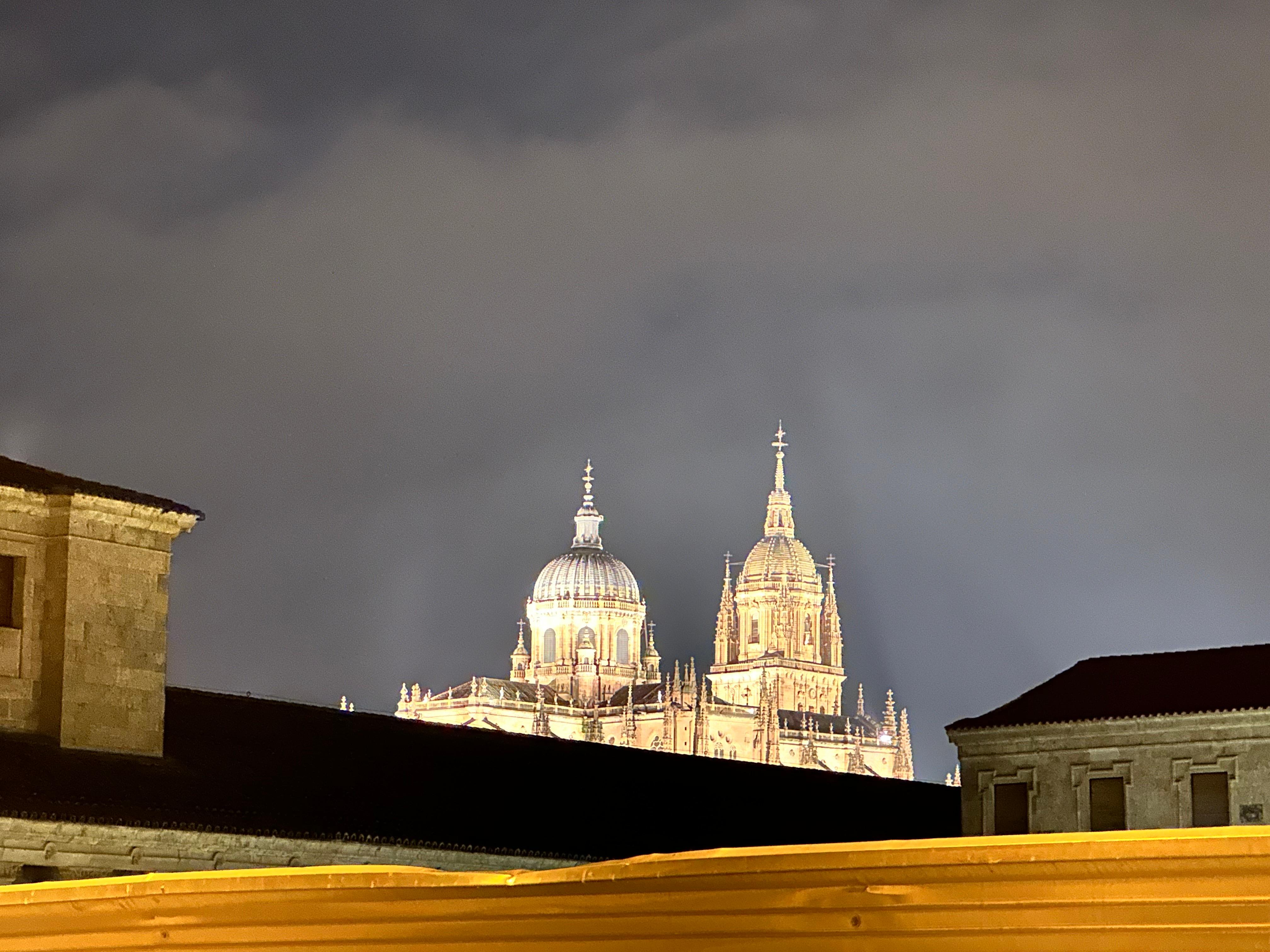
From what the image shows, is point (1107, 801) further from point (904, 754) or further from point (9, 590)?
point (904, 754)

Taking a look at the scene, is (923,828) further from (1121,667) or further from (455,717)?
(455,717)

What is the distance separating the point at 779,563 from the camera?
166125 mm

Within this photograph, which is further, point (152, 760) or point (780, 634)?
point (780, 634)

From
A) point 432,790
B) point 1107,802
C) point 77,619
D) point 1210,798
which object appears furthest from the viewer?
point 1107,802

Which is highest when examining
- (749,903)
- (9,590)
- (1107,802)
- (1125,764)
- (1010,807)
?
(9,590)

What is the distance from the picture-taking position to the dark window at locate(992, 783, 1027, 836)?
4238 cm

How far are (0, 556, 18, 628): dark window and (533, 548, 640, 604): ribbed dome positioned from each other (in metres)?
129

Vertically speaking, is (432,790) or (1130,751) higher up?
(1130,751)

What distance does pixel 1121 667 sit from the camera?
45500mm

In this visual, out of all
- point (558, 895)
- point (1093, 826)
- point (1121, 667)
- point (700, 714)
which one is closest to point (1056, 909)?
point (558, 895)

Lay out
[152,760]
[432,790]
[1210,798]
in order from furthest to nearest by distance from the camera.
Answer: [1210,798] < [432,790] < [152,760]

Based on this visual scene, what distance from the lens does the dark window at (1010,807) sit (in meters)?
42.4

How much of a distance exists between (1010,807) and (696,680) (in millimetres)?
117166

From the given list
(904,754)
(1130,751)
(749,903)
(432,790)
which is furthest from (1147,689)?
(904,754)
